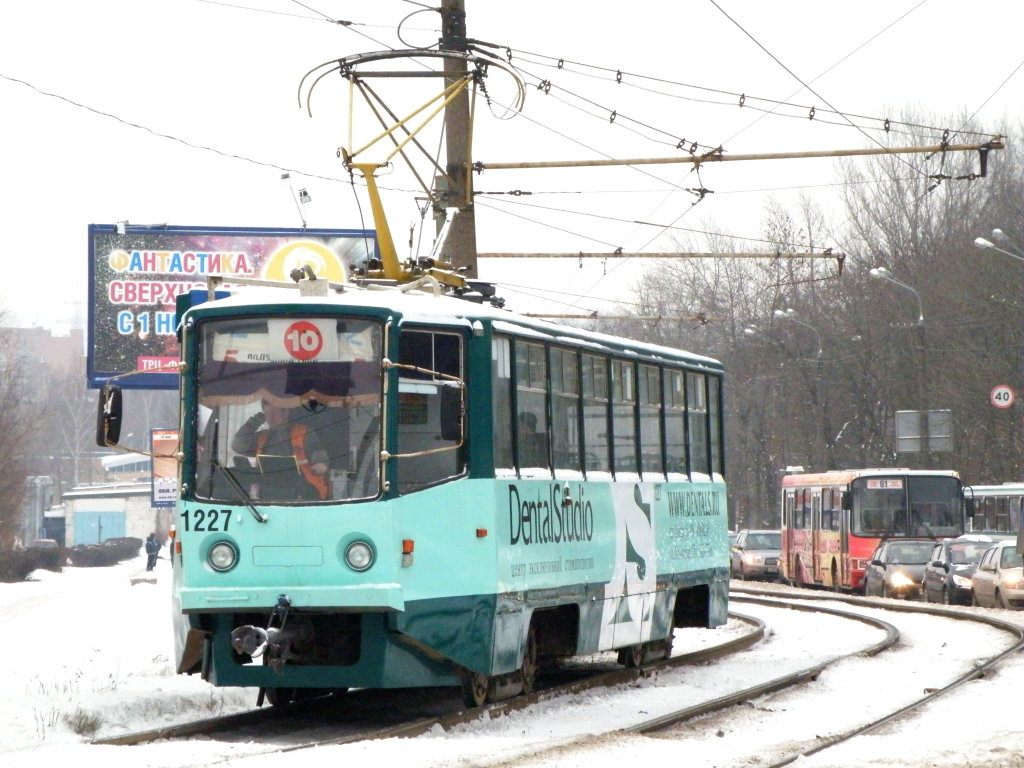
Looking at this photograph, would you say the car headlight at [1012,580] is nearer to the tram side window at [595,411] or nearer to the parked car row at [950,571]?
the parked car row at [950,571]

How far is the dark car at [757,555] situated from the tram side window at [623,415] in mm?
32916

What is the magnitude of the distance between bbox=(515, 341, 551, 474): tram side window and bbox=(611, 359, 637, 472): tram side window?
1.61 m

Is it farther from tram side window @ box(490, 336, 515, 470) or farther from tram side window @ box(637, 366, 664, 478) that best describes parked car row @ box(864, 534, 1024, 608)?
tram side window @ box(490, 336, 515, 470)

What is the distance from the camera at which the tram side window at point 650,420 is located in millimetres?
16016

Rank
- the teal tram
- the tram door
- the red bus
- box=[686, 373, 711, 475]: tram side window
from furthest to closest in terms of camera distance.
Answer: the tram door, the red bus, box=[686, 373, 711, 475]: tram side window, the teal tram

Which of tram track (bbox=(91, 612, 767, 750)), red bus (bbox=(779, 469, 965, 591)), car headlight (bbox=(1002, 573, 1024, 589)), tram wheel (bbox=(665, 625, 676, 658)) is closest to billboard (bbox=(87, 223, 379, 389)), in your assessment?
car headlight (bbox=(1002, 573, 1024, 589))

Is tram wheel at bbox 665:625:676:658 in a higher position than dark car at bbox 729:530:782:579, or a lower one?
lower

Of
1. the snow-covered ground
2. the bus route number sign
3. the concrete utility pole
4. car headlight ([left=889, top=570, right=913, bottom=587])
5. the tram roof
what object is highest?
the concrete utility pole

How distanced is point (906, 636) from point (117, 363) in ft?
45.7

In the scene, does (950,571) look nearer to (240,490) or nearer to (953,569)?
(953,569)

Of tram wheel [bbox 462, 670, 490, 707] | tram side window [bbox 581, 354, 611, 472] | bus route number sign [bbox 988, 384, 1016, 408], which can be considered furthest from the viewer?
bus route number sign [bbox 988, 384, 1016, 408]

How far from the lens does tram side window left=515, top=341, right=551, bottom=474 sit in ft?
43.1

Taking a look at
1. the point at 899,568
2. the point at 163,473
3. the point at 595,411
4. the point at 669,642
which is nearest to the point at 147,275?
the point at 163,473

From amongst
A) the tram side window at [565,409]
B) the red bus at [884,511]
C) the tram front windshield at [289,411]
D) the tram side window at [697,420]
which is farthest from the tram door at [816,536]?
the tram front windshield at [289,411]
